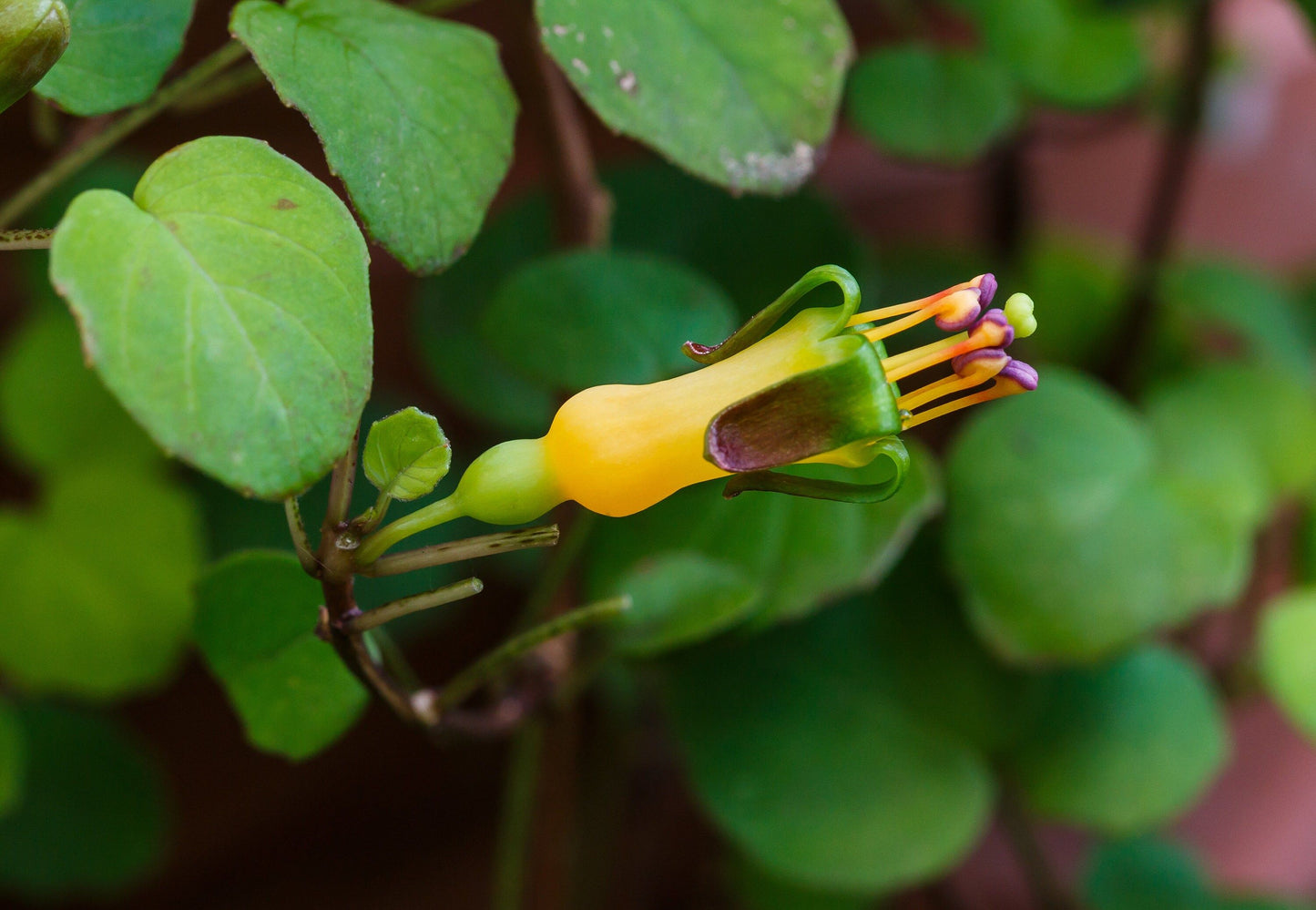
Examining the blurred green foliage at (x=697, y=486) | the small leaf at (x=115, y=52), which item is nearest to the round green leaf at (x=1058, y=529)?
the blurred green foliage at (x=697, y=486)

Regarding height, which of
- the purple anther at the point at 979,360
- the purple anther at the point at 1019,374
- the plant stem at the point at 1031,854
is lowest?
the plant stem at the point at 1031,854

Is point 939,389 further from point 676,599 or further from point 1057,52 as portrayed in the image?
point 1057,52

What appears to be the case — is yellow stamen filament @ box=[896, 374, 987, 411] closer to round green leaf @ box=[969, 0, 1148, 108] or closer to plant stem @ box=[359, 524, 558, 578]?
plant stem @ box=[359, 524, 558, 578]

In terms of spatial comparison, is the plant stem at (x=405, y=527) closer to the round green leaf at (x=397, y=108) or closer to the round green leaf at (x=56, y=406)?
the round green leaf at (x=397, y=108)

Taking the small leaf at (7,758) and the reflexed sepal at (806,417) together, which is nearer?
the reflexed sepal at (806,417)

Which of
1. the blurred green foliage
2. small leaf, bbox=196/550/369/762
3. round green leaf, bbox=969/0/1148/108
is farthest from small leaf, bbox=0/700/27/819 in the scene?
round green leaf, bbox=969/0/1148/108

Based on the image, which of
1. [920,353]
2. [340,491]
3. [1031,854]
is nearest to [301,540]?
[340,491]
